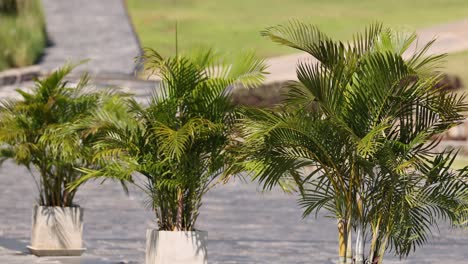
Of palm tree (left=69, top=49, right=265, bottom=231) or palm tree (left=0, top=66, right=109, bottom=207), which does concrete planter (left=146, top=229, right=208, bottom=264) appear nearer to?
palm tree (left=69, top=49, right=265, bottom=231)

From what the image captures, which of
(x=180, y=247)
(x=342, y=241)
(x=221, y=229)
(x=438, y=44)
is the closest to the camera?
(x=342, y=241)

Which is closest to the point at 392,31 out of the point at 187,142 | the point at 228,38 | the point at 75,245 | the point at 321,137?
the point at 321,137

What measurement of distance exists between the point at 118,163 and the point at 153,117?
1.62 ft

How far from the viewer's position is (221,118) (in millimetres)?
10266

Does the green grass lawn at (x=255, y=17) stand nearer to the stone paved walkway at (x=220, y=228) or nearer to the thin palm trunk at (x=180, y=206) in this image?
the stone paved walkway at (x=220, y=228)

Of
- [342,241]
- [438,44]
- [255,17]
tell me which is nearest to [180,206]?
[342,241]

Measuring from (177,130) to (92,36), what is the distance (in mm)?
17436

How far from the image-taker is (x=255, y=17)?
101 feet

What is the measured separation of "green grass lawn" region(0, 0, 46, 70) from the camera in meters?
24.0

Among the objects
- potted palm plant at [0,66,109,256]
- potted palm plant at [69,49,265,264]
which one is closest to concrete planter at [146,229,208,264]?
potted palm plant at [69,49,265,264]

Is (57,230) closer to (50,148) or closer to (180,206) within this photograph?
(50,148)

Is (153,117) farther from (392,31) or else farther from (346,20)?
(346,20)

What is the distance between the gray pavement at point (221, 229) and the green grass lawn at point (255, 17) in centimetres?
921

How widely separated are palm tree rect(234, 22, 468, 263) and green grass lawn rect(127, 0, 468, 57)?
16.9m
